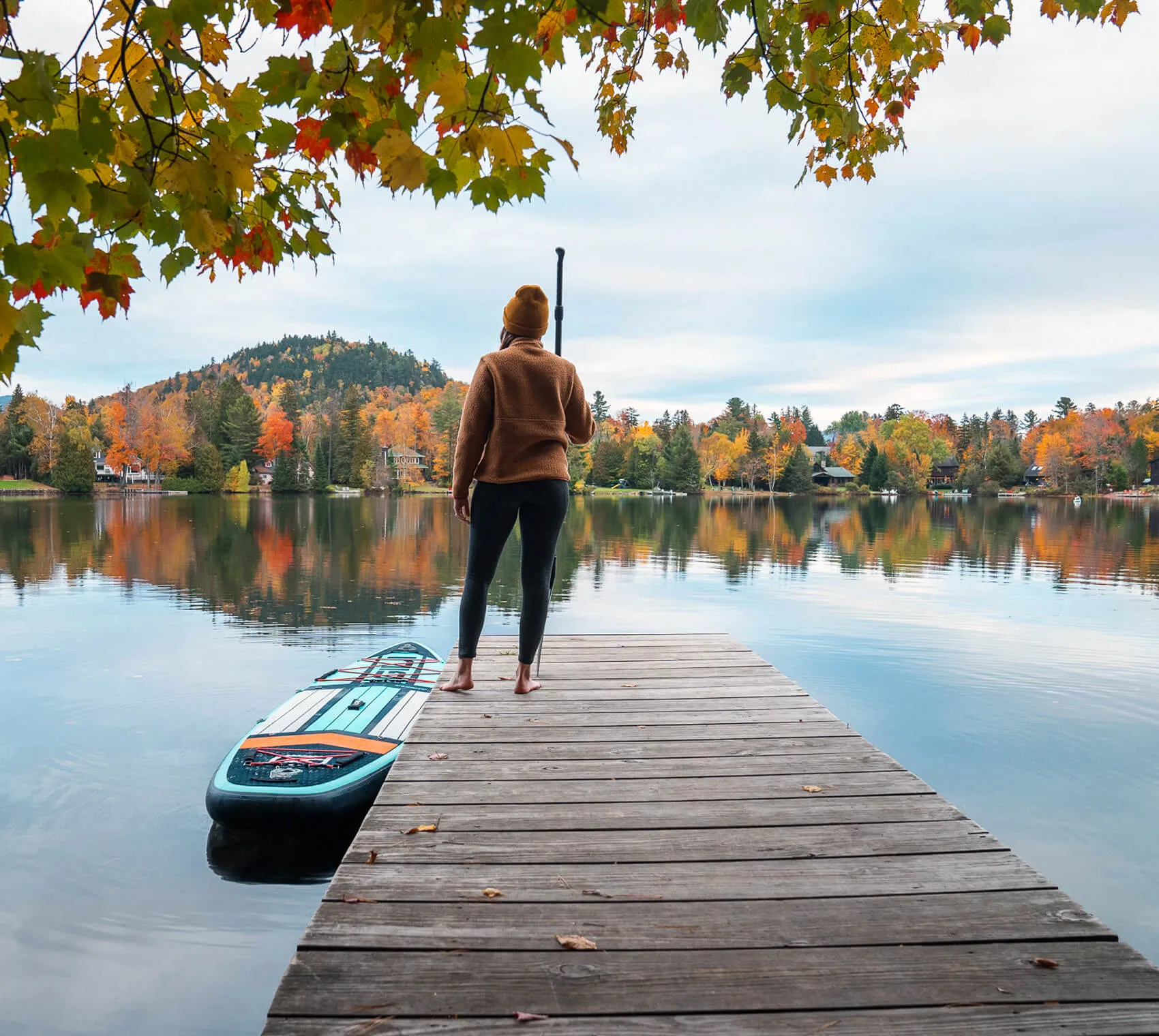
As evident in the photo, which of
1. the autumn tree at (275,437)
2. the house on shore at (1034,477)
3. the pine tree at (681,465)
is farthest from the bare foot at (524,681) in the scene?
the house on shore at (1034,477)

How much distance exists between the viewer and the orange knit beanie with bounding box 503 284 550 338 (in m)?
3.85

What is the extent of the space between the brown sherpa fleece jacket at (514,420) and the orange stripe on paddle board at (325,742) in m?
1.58

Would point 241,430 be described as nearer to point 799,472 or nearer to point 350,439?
point 350,439

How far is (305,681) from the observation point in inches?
329

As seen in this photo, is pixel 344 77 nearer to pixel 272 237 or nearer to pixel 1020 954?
pixel 272 237

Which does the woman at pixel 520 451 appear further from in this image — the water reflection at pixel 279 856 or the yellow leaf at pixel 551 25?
the water reflection at pixel 279 856

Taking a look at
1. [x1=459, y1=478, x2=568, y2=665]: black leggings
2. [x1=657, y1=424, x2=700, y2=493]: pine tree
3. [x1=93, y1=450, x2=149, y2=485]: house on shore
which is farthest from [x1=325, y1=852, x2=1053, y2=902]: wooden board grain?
[x1=657, y1=424, x2=700, y2=493]: pine tree

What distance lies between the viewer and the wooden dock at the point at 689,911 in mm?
1637

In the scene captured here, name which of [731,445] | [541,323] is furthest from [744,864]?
[731,445]

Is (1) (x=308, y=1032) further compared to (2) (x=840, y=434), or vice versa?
(2) (x=840, y=434)

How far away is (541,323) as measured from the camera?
3.92 m

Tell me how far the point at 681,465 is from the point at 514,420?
3170 inches

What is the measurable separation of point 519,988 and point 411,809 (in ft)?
3.60

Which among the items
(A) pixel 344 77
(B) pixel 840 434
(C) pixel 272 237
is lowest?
(C) pixel 272 237
